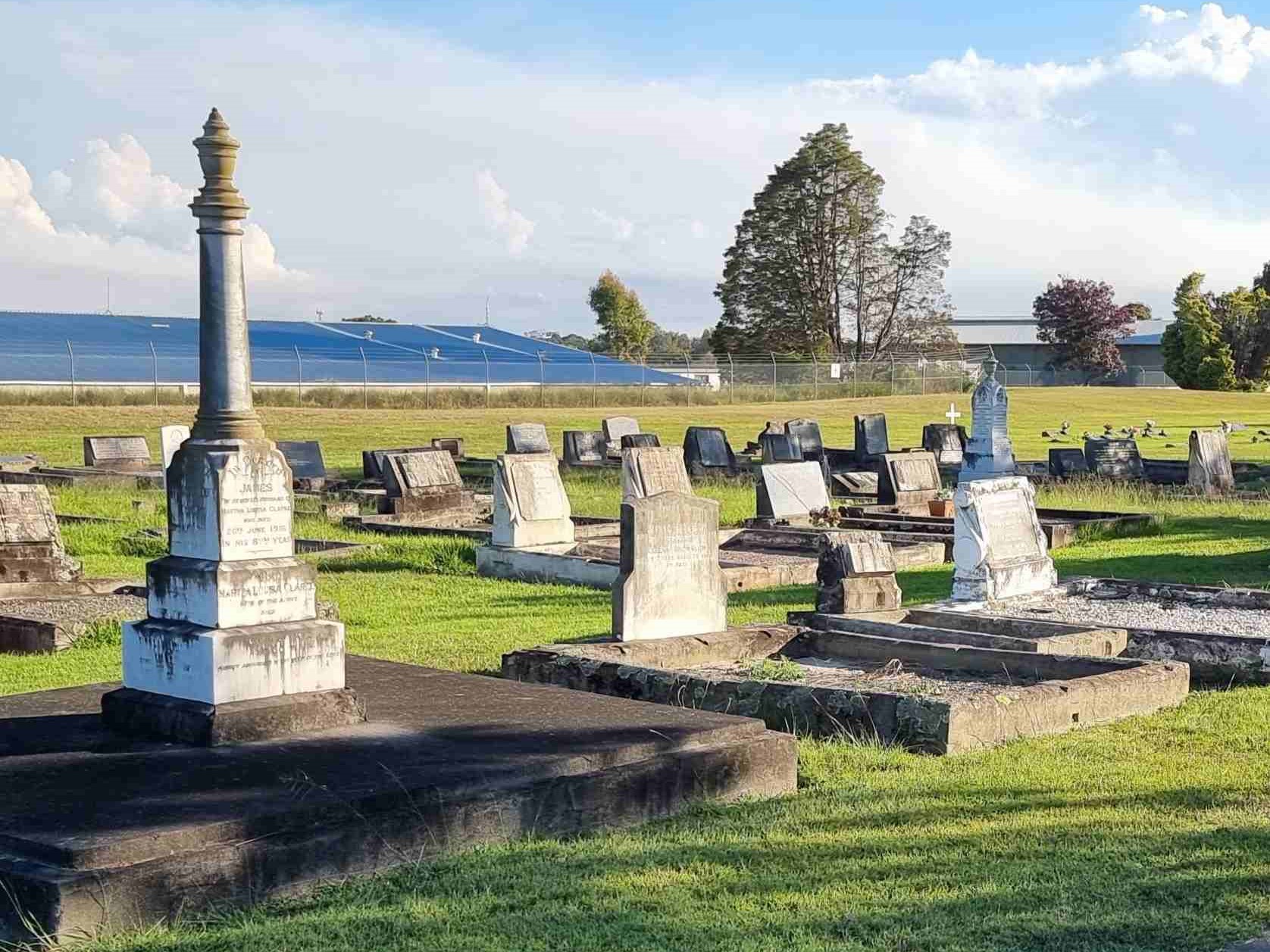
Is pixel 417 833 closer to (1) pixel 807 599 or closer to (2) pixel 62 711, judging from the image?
(2) pixel 62 711

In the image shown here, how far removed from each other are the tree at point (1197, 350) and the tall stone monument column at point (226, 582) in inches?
2822

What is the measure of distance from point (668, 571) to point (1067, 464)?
1757 cm

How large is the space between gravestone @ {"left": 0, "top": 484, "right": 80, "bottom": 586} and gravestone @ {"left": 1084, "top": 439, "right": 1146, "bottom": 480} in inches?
693

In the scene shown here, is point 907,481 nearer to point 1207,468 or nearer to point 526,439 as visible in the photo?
point 1207,468

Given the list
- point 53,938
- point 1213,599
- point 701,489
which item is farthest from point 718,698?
point 701,489

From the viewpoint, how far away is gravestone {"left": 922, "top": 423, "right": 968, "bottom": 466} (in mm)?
30750

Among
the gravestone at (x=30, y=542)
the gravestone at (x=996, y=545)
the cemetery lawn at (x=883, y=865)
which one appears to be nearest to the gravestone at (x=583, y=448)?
the gravestone at (x=996, y=545)

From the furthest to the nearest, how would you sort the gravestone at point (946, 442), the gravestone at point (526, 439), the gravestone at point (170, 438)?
the gravestone at point (946, 442), the gravestone at point (526, 439), the gravestone at point (170, 438)

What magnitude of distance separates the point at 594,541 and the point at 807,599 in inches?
160

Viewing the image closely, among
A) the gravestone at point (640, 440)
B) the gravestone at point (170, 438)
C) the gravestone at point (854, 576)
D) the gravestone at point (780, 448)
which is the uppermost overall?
the gravestone at point (170, 438)

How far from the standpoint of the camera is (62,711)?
8.13m

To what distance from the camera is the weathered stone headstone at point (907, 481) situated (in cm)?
2284

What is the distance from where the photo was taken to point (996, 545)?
13891mm

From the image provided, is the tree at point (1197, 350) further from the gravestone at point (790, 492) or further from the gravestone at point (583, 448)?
the gravestone at point (790, 492)
